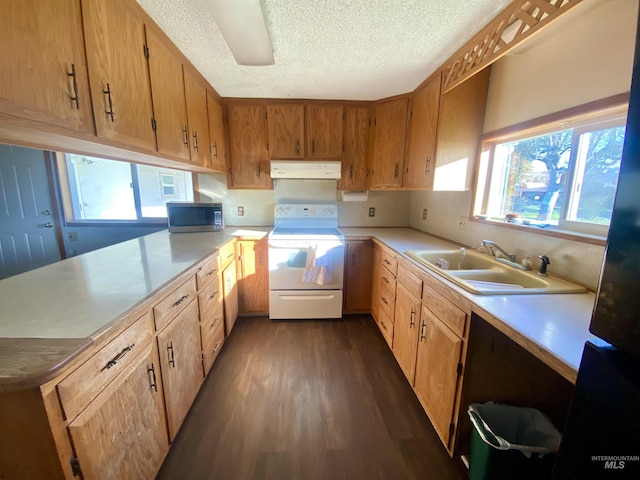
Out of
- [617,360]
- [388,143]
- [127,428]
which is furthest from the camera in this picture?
[388,143]

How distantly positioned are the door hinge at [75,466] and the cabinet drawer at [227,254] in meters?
1.44

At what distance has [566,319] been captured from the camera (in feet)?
3.05

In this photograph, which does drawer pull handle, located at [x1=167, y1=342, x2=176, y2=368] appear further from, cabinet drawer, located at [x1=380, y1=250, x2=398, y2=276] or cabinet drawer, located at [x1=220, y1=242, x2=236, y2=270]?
cabinet drawer, located at [x1=380, y1=250, x2=398, y2=276]

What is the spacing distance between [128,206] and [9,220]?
4.03 feet

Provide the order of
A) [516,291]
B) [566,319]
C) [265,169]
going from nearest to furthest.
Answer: [566,319]
[516,291]
[265,169]

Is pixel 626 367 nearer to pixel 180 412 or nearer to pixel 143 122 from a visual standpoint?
pixel 180 412

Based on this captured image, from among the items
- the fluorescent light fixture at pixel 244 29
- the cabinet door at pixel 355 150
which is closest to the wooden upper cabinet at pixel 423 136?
the cabinet door at pixel 355 150

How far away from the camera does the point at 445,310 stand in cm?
132

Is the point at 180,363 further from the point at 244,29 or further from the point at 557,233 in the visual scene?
the point at 557,233

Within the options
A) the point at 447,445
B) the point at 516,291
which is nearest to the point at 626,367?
the point at 516,291

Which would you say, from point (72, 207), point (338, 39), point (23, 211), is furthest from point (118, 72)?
point (23, 211)

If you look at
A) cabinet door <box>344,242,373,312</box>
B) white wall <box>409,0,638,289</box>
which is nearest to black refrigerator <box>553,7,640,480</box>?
white wall <box>409,0,638,289</box>

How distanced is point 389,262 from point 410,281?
44cm

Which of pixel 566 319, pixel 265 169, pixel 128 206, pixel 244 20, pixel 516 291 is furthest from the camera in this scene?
pixel 128 206
